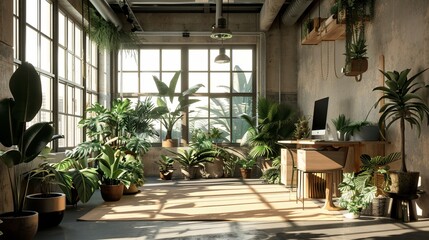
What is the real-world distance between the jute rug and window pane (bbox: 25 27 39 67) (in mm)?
2182

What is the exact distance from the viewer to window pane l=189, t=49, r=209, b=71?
10906mm

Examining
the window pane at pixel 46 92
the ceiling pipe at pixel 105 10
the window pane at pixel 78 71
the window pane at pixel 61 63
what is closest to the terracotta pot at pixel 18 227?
the window pane at pixel 46 92

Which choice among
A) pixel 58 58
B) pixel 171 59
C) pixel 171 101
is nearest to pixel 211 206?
pixel 58 58

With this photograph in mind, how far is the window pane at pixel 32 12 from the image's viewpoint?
20.7 ft

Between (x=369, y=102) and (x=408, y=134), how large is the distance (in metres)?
1.08

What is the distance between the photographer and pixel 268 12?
29.6 ft

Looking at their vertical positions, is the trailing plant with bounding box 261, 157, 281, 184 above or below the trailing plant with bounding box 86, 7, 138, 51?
below

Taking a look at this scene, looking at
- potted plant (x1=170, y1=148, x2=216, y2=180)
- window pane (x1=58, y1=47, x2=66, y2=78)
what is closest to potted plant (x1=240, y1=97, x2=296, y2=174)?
potted plant (x1=170, y1=148, x2=216, y2=180)

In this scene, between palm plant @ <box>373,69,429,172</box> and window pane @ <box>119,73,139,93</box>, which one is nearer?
palm plant @ <box>373,69,429,172</box>

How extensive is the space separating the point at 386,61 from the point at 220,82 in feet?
18.0

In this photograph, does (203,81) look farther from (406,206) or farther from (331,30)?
(406,206)

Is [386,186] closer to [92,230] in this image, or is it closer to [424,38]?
[424,38]

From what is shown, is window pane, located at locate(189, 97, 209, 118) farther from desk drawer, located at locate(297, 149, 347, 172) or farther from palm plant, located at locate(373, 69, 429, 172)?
palm plant, located at locate(373, 69, 429, 172)

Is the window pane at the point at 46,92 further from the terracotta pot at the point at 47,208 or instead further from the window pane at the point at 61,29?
the terracotta pot at the point at 47,208
